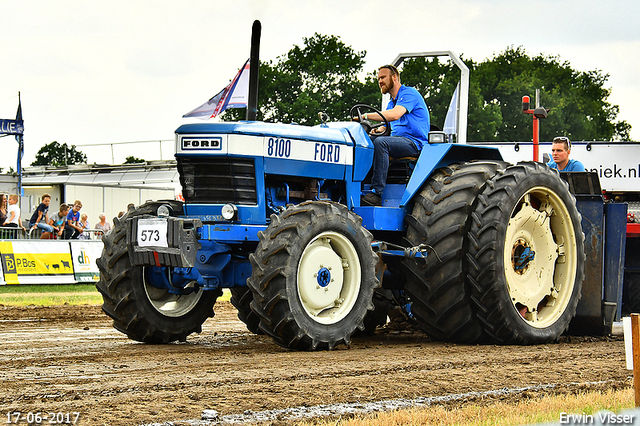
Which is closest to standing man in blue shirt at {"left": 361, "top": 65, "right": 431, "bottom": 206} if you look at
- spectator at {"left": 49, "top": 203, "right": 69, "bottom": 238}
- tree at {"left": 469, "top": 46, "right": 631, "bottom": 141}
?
spectator at {"left": 49, "top": 203, "right": 69, "bottom": 238}

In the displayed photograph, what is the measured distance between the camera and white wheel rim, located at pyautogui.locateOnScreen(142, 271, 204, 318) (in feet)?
25.5

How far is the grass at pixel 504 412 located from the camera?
13.6 feet

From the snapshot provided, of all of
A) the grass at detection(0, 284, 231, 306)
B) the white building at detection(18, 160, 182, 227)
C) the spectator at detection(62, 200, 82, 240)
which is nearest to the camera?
the grass at detection(0, 284, 231, 306)

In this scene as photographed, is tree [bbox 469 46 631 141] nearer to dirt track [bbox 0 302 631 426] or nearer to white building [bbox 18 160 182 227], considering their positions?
white building [bbox 18 160 182 227]

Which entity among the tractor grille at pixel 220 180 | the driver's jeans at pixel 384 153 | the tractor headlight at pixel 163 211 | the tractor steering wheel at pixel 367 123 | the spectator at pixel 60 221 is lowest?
the spectator at pixel 60 221

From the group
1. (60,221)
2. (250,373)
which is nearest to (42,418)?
(250,373)

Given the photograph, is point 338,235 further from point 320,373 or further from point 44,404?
point 44,404

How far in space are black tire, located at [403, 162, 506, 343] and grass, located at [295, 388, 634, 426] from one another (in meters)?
2.63

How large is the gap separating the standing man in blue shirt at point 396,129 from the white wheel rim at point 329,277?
115cm

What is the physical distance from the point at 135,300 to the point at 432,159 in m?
2.89

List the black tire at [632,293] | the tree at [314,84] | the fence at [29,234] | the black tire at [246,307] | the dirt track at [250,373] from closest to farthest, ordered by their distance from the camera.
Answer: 1. the dirt track at [250,373]
2. the black tire at [246,307]
3. the black tire at [632,293]
4. the fence at [29,234]
5. the tree at [314,84]

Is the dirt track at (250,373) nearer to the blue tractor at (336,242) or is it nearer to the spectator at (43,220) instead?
the blue tractor at (336,242)

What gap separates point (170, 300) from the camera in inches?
314

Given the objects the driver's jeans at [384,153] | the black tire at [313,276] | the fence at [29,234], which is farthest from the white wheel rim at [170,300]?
the fence at [29,234]
